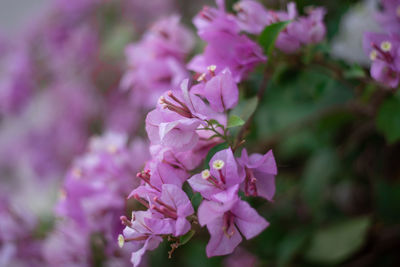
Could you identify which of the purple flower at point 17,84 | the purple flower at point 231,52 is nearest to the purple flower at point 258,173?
the purple flower at point 231,52

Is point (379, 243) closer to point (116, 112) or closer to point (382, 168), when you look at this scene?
point (382, 168)

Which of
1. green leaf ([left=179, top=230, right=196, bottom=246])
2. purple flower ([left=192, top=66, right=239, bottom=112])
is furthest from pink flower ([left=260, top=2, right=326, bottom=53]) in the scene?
green leaf ([left=179, top=230, right=196, bottom=246])

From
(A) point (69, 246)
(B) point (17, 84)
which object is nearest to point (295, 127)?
(A) point (69, 246)

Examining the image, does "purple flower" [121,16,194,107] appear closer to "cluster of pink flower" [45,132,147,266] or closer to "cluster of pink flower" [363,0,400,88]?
"cluster of pink flower" [45,132,147,266]

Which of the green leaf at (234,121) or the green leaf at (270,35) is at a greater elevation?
the green leaf at (270,35)

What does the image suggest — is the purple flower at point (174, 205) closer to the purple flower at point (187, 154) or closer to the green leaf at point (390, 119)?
the purple flower at point (187, 154)

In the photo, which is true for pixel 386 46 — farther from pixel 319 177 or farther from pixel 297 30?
pixel 319 177
